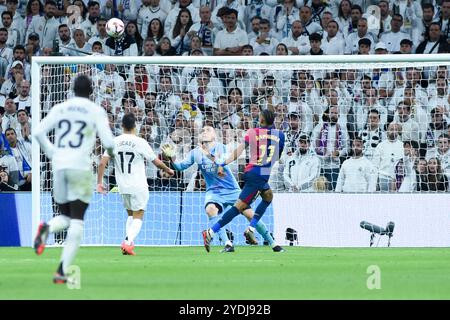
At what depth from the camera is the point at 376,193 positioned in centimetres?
2078

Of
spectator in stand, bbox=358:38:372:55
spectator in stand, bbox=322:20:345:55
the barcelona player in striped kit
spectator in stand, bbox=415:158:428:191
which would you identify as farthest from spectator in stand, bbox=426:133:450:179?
the barcelona player in striped kit

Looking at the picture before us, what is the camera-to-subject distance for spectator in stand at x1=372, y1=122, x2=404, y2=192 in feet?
69.7

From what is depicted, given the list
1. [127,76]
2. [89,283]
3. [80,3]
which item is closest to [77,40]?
[80,3]

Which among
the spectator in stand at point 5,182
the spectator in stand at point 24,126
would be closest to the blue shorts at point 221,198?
the spectator in stand at point 5,182

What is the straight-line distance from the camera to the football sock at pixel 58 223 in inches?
449

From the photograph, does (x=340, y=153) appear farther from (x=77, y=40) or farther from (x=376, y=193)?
(x=77, y=40)

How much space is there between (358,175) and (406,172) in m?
0.89

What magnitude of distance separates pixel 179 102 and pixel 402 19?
528cm

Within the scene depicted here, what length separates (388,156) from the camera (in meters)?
21.3

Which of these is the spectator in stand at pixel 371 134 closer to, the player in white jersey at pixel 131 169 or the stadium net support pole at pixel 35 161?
the player in white jersey at pixel 131 169

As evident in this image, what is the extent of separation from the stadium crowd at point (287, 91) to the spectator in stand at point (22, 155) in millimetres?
26

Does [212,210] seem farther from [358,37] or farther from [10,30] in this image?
[10,30]

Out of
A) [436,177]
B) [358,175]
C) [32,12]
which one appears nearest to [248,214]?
[358,175]

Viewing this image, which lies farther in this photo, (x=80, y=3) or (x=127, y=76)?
(x=80, y=3)
